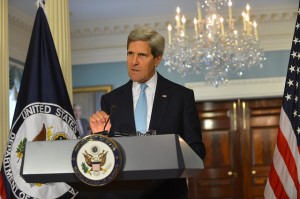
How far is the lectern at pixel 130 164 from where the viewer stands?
1.59 metres

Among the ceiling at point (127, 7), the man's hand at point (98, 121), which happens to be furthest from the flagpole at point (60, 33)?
the ceiling at point (127, 7)

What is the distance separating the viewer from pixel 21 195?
3.48m

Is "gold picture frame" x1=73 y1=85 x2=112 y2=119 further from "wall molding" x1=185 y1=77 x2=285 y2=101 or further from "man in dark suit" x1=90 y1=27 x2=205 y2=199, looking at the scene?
"man in dark suit" x1=90 y1=27 x2=205 y2=199

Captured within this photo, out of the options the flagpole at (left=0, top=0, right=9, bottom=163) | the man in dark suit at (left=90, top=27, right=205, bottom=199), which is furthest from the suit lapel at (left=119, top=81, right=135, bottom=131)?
the flagpole at (left=0, top=0, right=9, bottom=163)

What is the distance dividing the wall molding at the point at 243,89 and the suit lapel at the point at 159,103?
6.26 metres

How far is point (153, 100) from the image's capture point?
7.21 ft

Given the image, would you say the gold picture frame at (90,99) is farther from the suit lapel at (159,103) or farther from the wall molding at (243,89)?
the suit lapel at (159,103)

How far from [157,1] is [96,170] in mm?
6484

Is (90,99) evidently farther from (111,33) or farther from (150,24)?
(150,24)

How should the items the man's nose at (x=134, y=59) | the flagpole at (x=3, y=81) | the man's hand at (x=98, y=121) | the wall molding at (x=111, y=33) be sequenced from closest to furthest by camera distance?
1. the man's hand at (x=98, y=121)
2. the man's nose at (x=134, y=59)
3. the flagpole at (x=3, y=81)
4. the wall molding at (x=111, y=33)

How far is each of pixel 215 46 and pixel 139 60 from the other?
4.77 m

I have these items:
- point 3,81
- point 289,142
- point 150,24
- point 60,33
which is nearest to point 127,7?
point 150,24

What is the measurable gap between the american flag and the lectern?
2126 millimetres

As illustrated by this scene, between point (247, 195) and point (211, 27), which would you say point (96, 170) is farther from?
point (247, 195)
